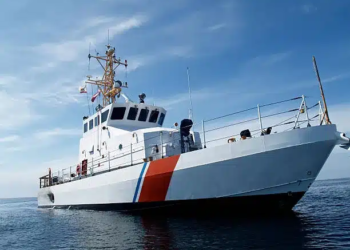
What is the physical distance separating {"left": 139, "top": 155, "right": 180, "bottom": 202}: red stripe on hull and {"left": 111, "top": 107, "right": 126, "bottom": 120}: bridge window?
4.95m

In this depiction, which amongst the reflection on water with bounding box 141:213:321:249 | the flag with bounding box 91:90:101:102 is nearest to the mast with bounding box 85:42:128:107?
the flag with bounding box 91:90:101:102

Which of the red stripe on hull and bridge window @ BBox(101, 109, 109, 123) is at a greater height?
bridge window @ BBox(101, 109, 109, 123)

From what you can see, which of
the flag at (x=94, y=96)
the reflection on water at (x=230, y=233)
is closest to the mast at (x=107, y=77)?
the flag at (x=94, y=96)

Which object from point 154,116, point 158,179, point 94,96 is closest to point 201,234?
point 158,179

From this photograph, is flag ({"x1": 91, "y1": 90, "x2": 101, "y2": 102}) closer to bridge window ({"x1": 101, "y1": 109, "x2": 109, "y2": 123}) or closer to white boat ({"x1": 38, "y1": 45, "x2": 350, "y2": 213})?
bridge window ({"x1": 101, "y1": 109, "x2": 109, "y2": 123})

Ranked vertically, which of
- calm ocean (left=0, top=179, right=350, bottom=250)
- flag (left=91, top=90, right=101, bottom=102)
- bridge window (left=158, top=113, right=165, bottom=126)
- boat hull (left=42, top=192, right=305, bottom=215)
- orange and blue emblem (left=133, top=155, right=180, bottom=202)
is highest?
flag (left=91, top=90, right=101, bottom=102)

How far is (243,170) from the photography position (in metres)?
8.93

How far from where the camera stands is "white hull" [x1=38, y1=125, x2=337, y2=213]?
8.58m

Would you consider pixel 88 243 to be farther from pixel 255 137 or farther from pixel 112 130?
pixel 112 130

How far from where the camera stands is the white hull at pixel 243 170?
28.1 feet

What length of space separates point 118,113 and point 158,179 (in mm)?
5574

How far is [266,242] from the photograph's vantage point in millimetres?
6117

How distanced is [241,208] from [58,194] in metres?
13.1

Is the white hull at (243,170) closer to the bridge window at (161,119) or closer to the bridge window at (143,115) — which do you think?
the bridge window at (143,115)
